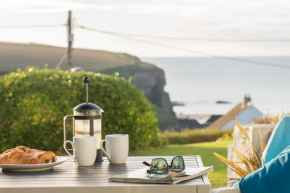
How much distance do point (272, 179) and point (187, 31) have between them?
25.0 meters

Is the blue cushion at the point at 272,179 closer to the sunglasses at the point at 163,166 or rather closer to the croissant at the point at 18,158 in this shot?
the sunglasses at the point at 163,166

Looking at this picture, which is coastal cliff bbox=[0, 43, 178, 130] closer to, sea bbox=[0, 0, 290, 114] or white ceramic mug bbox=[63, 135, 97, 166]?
sea bbox=[0, 0, 290, 114]

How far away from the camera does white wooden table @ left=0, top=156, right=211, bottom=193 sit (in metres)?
2.25

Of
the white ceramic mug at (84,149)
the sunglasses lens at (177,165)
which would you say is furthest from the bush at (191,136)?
the sunglasses lens at (177,165)

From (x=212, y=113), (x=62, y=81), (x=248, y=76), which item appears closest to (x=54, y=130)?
(x=62, y=81)

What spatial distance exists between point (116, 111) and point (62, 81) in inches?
33.1

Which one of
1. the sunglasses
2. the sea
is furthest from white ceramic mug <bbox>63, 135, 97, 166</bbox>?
the sea

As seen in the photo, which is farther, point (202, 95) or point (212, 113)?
point (202, 95)

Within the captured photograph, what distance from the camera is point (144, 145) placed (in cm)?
771

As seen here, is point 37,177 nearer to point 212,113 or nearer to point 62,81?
point 62,81

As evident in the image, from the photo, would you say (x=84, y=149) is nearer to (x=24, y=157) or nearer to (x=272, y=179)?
(x=24, y=157)

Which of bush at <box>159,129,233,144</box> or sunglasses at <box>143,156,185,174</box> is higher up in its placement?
sunglasses at <box>143,156,185,174</box>

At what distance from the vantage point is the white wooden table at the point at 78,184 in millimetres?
2254

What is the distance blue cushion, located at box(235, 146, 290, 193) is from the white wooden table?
0.83ft
